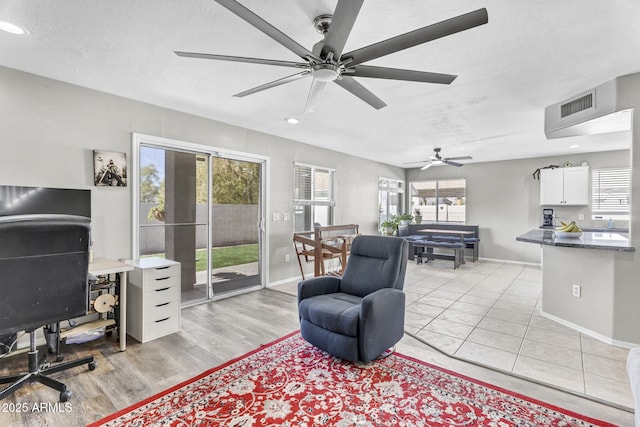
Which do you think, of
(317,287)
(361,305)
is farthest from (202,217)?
(361,305)

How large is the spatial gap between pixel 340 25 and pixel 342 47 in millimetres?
212

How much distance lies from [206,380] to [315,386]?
817 millimetres

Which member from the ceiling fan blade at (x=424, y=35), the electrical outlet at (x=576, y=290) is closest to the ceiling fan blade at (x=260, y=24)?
the ceiling fan blade at (x=424, y=35)

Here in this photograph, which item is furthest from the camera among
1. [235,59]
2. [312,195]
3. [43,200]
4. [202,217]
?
[312,195]

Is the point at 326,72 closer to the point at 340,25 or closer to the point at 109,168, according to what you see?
the point at 340,25

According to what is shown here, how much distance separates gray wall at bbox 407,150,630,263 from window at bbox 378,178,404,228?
1.47 m

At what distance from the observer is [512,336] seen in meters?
3.06

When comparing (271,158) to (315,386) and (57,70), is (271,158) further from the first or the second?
(315,386)

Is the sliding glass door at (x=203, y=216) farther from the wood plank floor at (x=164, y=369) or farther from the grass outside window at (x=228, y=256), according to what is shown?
the wood plank floor at (x=164, y=369)

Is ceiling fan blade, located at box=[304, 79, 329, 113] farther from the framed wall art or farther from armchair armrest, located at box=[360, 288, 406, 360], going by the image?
the framed wall art

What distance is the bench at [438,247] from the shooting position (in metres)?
6.48

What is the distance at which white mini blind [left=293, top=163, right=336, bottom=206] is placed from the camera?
5.52m

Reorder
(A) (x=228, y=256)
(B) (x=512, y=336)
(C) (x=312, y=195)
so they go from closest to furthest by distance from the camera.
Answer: (B) (x=512, y=336)
(A) (x=228, y=256)
(C) (x=312, y=195)

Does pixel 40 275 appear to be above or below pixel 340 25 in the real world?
below
